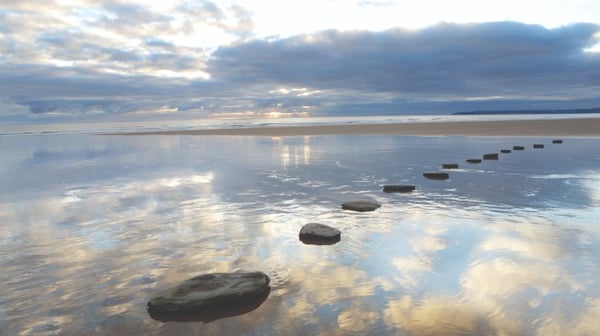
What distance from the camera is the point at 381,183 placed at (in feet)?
44.6

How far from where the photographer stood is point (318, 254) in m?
6.86

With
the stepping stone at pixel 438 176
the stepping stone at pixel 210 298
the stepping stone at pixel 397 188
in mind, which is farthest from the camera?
the stepping stone at pixel 438 176

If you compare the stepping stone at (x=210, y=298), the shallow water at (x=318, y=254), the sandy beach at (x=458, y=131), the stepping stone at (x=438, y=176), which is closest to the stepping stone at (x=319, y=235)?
the shallow water at (x=318, y=254)

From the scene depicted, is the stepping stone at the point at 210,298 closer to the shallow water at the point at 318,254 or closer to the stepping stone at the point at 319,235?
the shallow water at the point at 318,254

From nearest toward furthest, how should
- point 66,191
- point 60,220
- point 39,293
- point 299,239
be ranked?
point 39,293 < point 299,239 < point 60,220 < point 66,191

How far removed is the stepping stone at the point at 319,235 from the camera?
7453 mm

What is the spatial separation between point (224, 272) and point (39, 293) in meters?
2.29

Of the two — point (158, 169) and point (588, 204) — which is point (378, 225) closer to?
point (588, 204)

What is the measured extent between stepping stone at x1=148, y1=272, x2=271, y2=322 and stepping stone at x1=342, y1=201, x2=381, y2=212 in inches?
175

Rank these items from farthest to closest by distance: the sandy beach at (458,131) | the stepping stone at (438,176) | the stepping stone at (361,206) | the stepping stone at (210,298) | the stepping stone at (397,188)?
the sandy beach at (458,131), the stepping stone at (438,176), the stepping stone at (397,188), the stepping stone at (361,206), the stepping stone at (210,298)

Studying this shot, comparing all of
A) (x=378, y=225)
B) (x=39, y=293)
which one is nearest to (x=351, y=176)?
(x=378, y=225)

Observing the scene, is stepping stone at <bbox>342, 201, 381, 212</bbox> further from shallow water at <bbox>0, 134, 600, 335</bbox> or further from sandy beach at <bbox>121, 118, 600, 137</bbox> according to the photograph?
sandy beach at <bbox>121, 118, 600, 137</bbox>

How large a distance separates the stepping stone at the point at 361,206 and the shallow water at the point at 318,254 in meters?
0.29

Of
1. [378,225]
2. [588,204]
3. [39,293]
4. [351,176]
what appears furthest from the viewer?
[351,176]
